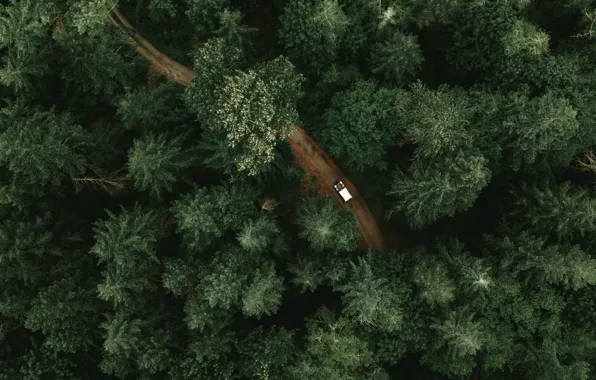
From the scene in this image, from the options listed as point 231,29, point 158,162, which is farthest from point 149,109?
point 231,29

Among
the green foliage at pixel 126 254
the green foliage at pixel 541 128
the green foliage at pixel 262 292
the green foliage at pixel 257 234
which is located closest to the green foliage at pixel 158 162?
the green foliage at pixel 126 254

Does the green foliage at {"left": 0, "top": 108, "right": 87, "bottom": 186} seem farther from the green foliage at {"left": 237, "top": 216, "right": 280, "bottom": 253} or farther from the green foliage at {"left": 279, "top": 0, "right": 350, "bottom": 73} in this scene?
the green foliage at {"left": 279, "top": 0, "right": 350, "bottom": 73}

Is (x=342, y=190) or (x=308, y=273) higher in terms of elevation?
(x=308, y=273)

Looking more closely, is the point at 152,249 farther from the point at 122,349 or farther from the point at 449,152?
the point at 449,152

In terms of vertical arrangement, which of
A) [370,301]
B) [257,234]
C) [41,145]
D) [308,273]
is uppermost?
[41,145]

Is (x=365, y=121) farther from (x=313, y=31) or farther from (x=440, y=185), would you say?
(x=313, y=31)

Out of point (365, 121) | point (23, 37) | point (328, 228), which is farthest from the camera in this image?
point (365, 121)

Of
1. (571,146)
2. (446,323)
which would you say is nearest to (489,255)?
(446,323)
